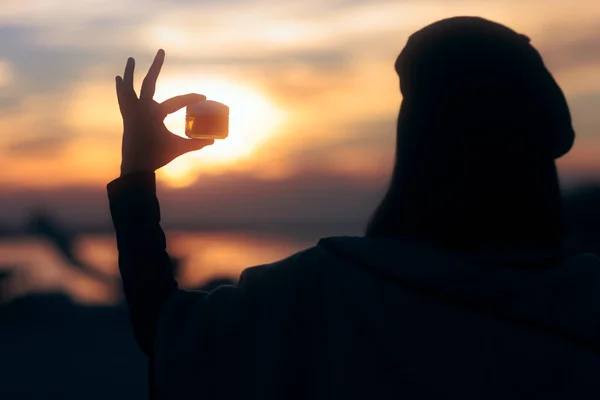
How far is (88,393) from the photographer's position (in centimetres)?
950

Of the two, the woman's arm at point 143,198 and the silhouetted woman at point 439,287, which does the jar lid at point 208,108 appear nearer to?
the woman's arm at point 143,198

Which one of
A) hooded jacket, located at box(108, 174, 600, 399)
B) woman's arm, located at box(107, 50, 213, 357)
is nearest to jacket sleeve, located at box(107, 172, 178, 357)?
woman's arm, located at box(107, 50, 213, 357)

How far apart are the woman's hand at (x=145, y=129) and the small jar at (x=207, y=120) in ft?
0.65

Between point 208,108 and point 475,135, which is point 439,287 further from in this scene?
point 208,108

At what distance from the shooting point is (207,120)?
2229mm

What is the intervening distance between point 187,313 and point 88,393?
827cm

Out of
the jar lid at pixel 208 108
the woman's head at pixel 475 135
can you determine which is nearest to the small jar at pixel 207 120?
the jar lid at pixel 208 108

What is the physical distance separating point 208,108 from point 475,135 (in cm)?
88

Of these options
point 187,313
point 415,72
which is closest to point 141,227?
point 187,313

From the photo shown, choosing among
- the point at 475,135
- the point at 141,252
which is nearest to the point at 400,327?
the point at 475,135

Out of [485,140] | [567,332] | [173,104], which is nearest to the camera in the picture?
[567,332]

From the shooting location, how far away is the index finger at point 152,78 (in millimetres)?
1975

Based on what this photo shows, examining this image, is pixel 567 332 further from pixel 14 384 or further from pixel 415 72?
pixel 14 384

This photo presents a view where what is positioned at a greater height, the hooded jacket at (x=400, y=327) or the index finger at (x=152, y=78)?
the index finger at (x=152, y=78)
